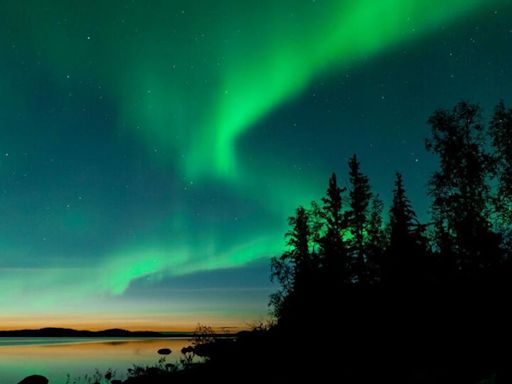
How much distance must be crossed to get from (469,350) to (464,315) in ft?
9.80

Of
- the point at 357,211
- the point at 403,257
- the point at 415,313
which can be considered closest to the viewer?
the point at 415,313

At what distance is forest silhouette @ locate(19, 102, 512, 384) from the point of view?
1531cm

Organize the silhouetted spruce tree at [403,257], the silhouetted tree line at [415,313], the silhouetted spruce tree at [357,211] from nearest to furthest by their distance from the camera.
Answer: the silhouetted tree line at [415,313] → the silhouetted spruce tree at [403,257] → the silhouetted spruce tree at [357,211]

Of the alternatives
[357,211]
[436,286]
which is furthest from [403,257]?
[357,211]

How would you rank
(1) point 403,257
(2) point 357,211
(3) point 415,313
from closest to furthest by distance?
(3) point 415,313 < (1) point 403,257 < (2) point 357,211

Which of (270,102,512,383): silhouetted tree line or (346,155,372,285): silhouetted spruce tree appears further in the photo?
(346,155,372,285): silhouetted spruce tree

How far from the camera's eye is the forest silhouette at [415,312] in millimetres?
15312

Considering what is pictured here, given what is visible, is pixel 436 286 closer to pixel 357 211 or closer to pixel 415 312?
pixel 415 312

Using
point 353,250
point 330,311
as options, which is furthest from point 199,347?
point 353,250

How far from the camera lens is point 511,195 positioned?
3372 cm

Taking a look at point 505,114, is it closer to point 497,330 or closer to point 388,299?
point 388,299

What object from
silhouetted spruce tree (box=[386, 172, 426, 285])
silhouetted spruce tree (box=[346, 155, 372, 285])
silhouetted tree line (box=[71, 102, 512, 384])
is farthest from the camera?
silhouetted spruce tree (box=[346, 155, 372, 285])

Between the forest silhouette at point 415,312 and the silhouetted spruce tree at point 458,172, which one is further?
the silhouetted spruce tree at point 458,172

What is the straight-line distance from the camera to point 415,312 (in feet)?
66.3
